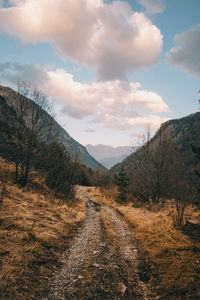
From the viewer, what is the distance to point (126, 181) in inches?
947

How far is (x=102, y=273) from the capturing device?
438cm

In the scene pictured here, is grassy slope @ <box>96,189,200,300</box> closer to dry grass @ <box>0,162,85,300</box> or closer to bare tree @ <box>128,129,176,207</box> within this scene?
dry grass @ <box>0,162,85,300</box>

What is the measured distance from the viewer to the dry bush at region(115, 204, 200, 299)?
373cm

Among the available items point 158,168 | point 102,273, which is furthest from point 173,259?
point 158,168

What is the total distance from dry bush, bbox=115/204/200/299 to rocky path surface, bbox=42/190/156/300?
454 mm

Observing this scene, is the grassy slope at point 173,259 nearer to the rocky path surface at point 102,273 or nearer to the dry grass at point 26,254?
the rocky path surface at point 102,273

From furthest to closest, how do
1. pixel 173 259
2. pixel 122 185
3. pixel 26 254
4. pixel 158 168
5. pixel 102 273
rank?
pixel 122 185 → pixel 158 168 → pixel 173 259 → pixel 26 254 → pixel 102 273

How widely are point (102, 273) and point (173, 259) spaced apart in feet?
8.22

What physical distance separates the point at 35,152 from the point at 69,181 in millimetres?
5386

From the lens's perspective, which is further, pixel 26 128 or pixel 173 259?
pixel 26 128

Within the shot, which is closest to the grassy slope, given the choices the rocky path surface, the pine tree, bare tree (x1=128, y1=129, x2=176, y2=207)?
the rocky path surface

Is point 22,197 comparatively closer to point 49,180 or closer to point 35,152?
point 35,152

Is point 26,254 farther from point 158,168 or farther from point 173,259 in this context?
point 158,168

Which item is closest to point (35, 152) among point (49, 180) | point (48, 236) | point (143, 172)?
point (49, 180)
